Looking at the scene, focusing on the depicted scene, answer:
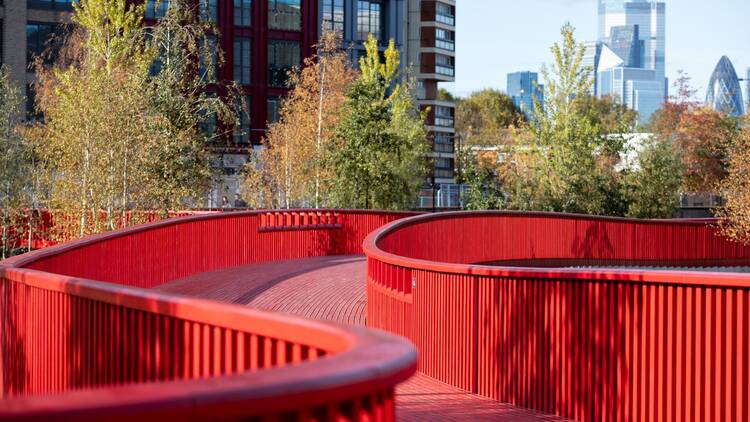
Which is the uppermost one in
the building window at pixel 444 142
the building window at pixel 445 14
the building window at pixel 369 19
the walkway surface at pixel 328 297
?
the building window at pixel 445 14

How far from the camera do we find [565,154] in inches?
1594

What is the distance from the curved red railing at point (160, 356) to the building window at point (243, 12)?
172 feet

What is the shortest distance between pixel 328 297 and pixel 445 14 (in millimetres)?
81816

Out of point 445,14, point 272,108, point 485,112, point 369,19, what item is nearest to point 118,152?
point 272,108

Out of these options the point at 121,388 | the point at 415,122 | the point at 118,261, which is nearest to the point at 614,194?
the point at 415,122

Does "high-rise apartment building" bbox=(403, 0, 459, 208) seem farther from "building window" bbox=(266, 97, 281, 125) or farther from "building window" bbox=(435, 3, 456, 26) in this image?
"building window" bbox=(266, 97, 281, 125)

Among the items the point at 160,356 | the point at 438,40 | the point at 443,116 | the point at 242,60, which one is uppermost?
the point at 438,40

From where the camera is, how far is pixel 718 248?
33531mm

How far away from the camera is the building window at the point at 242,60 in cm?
6612

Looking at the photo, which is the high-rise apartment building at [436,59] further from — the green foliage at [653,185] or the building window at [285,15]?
the green foliage at [653,185]

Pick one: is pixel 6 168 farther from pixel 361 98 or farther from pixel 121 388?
pixel 121 388

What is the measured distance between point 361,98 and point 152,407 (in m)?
34.9

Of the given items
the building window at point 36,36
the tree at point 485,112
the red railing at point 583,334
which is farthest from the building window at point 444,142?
the red railing at point 583,334

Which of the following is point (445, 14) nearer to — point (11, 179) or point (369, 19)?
point (369, 19)
